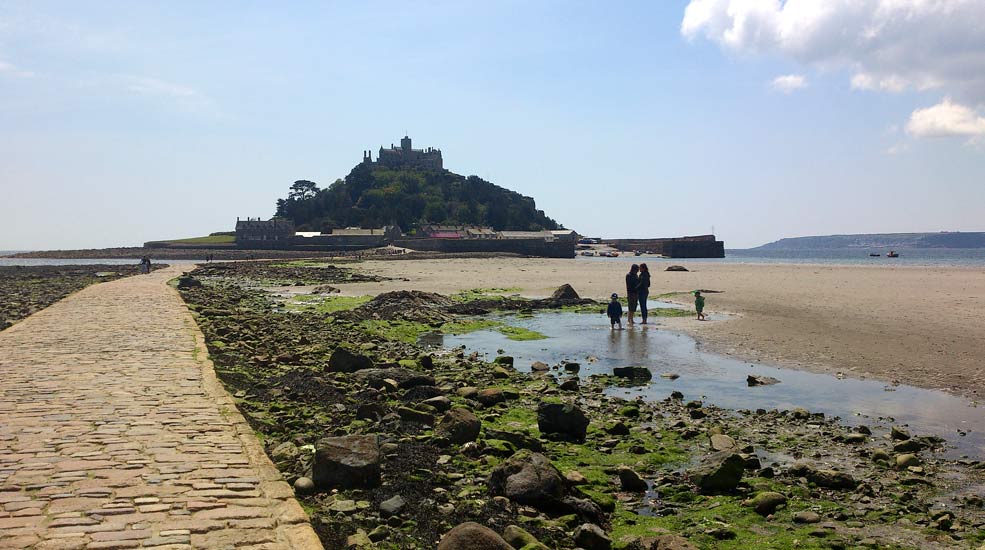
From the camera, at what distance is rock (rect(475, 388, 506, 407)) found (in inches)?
462

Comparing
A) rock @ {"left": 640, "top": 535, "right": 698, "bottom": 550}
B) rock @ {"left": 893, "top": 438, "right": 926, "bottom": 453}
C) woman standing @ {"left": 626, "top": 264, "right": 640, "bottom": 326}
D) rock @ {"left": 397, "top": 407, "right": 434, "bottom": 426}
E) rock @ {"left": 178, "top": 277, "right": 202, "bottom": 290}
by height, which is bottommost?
rock @ {"left": 893, "top": 438, "right": 926, "bottom": 453}

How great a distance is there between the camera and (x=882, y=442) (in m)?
9.55

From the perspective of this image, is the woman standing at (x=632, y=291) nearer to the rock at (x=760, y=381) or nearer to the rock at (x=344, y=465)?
the rock at (x=760, y=381)

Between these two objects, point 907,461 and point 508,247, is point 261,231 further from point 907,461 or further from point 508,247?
point 907,461

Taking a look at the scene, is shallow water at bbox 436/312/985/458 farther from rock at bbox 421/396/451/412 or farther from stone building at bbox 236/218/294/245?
stone building at bbox 236/218/294/245

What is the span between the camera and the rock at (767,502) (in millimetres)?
7000

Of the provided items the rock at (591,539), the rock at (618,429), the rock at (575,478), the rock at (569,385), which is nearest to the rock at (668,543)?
the rock at (591,539)

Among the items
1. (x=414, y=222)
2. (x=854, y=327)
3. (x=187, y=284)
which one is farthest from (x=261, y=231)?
(x=854, y=327)

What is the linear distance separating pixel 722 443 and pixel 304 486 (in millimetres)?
5359

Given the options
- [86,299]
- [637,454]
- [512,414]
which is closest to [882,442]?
[637,454]

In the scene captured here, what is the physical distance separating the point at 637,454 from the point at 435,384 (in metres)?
4.88

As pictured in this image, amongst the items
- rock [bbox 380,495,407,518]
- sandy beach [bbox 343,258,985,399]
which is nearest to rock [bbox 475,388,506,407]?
rock [bbox 380,495,407,518]

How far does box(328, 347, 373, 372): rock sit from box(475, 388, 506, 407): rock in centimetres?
318

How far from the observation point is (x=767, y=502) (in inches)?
277
